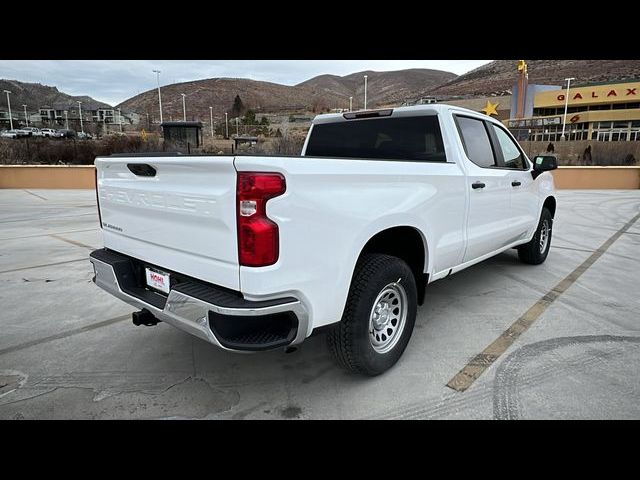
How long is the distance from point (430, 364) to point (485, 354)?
1.63 feet

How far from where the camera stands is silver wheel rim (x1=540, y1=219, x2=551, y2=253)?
6.00 metres

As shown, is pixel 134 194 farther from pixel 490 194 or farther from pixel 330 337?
pixel 490 194

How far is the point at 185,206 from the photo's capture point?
2.38 m

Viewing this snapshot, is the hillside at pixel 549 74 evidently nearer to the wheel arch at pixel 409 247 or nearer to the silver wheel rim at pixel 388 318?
the wheel arch at pixel 409 247

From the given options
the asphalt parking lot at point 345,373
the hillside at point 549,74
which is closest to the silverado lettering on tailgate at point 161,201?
the asphalt parking lot at point 345,373

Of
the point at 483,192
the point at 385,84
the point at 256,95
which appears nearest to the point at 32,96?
the point at 256,95

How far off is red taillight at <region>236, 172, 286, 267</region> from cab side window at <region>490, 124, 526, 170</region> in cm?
339

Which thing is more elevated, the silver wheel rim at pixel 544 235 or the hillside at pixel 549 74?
the hillside at pixel 549 74

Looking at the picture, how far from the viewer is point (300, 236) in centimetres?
224

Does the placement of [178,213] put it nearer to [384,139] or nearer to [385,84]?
[384,139]

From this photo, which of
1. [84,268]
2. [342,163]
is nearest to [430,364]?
[342,163]

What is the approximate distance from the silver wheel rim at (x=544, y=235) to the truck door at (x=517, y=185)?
597 mm

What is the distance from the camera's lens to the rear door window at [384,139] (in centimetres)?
388

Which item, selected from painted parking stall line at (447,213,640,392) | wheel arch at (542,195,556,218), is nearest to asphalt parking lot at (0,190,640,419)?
painted parking stall line at (447,213,640,392)
